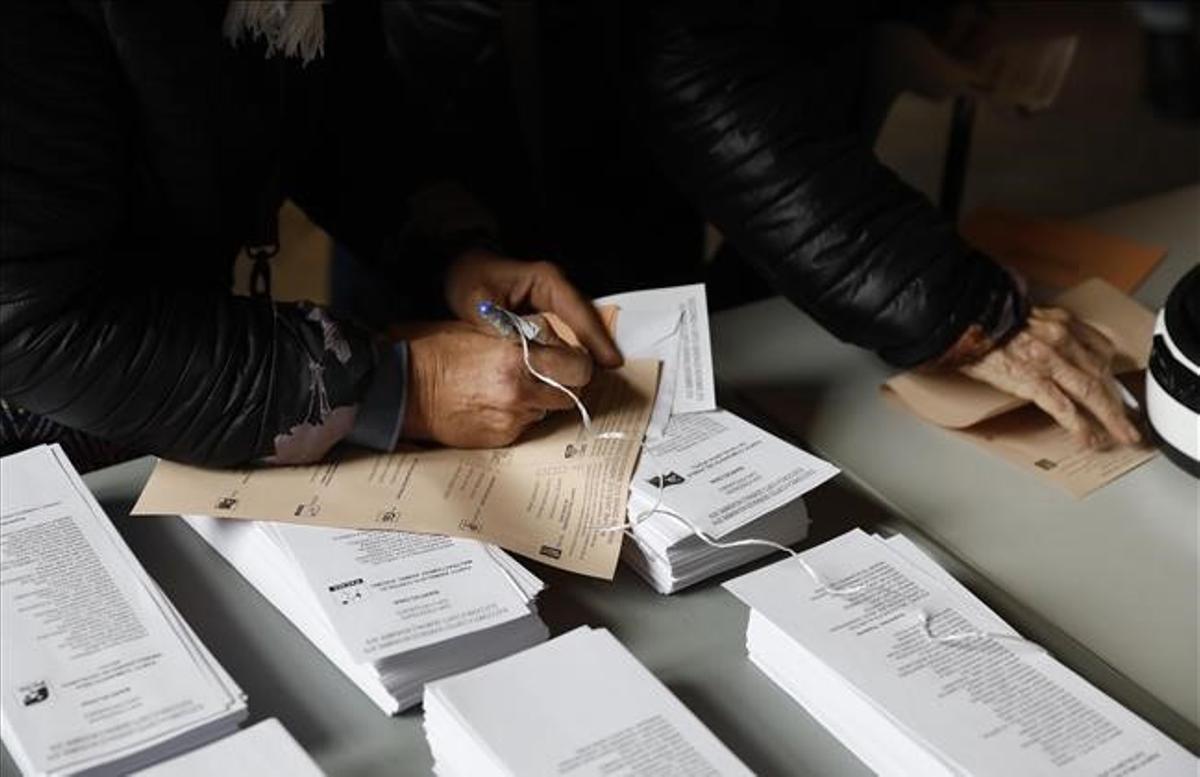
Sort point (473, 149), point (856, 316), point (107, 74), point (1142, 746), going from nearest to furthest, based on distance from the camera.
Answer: point (1142, 746)
point (107, 74)
point (856, 316)
point (473, 149)

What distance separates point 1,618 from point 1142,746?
2.22 ft

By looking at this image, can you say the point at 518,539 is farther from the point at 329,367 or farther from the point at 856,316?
the point at 856,316

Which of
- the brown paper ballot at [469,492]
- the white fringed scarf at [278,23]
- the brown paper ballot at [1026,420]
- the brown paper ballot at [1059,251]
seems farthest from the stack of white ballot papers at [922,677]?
the brown paper ballot at [1059,251]

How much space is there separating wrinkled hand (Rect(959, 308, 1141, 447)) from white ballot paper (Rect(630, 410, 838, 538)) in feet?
0.85

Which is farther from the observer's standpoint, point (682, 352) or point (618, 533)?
point (682, 352)

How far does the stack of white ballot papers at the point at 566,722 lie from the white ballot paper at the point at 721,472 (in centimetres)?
15

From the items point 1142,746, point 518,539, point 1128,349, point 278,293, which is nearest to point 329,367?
point 518,539

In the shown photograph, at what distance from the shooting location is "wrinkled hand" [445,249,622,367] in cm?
114

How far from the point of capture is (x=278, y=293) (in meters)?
2.14

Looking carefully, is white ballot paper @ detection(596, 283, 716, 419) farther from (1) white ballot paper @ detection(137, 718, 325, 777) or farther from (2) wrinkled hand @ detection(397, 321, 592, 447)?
(1) white ballot paper @ detection(137, 718, 325, 777)

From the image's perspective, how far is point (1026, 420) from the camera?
122 centimetres

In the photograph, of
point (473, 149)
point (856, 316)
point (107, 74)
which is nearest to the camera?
point (107, 74)

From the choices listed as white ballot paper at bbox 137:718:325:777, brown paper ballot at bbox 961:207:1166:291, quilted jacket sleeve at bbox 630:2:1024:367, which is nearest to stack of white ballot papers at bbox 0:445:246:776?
white ballot paper at bbox 137:718:325:777

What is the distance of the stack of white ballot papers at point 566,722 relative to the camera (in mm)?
771
